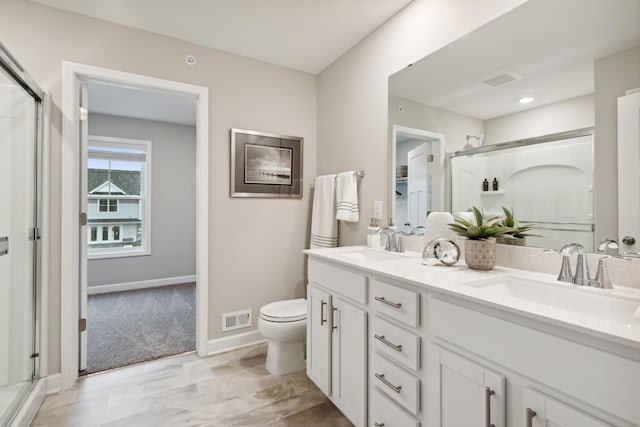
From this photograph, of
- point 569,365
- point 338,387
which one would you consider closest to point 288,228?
point 338,387

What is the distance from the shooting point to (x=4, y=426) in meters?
1.45

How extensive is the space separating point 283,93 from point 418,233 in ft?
5.77

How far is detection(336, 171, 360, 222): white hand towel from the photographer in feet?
7.63

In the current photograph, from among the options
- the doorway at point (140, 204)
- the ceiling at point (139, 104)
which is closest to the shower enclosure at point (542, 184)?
the ceiling at point (139, 104)

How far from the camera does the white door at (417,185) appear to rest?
187cm

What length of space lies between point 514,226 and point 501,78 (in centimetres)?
72

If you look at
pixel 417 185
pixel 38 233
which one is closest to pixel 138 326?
pixel 38 233

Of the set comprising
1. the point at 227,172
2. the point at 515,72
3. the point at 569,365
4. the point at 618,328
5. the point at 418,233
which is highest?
the point at 515,72

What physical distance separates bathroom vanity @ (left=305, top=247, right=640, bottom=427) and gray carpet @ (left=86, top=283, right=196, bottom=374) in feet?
5.25

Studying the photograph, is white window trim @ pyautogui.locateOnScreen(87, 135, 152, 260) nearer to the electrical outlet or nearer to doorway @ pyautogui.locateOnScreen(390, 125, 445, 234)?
the electrical outlet

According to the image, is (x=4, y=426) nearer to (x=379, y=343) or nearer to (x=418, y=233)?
(x=379, y=343)

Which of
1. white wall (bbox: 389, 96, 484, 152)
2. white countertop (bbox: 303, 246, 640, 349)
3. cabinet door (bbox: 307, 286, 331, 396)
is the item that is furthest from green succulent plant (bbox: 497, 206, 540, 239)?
cabinet door (bbox: 307, 286, 331, 396)

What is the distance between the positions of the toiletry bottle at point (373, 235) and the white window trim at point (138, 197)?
364 cm

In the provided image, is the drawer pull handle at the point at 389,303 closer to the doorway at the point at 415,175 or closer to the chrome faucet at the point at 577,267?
the chrome faucet at the point at 577,267
